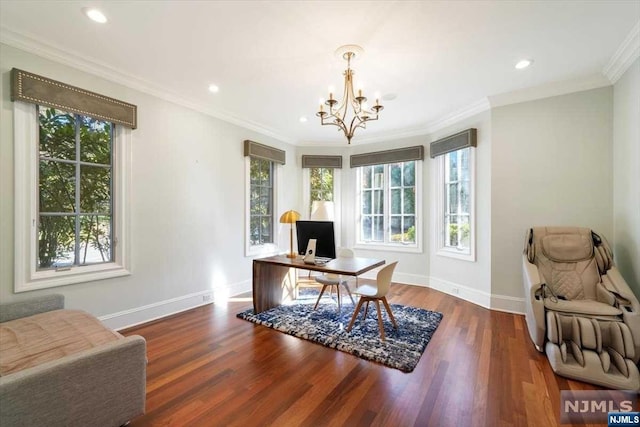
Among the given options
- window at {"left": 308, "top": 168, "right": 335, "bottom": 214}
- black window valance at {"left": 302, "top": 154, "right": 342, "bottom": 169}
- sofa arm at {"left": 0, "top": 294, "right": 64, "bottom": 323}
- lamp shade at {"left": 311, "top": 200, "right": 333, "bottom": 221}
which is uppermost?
black window valance at {"left": 302, "top": 154, "right": 342, "bottom": 169}

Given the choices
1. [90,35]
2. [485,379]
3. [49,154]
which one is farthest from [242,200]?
[485,379]

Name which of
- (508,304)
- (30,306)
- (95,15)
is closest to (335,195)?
(508,304)

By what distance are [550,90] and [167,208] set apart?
4974 mm

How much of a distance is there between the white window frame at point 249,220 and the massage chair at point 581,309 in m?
3.79

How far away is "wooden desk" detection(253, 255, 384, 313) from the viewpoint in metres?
3.05

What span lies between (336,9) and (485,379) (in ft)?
10.1

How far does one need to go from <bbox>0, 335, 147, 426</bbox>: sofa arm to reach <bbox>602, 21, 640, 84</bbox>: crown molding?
4.53 meters

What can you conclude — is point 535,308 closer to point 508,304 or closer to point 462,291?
point 508,304

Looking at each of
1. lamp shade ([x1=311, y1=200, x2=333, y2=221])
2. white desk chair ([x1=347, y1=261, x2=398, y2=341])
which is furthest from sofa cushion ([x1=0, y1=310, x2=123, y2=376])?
lamp shade ([x1=311, y1=200, x2=333, y2=221])

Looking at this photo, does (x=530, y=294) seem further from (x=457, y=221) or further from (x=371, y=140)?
(x=371, y=140)

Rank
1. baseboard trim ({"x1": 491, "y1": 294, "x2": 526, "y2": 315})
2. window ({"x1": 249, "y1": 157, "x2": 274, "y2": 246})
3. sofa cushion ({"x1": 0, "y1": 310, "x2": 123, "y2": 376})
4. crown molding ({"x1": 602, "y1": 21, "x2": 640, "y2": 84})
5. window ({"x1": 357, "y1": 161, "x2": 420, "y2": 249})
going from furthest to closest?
window ({"x1": 357, "y1": 161, "x2": 420, "y2": 249}), window ({"x1": 249, "y1": 157, "x2": 274, "y2": 246}), baseboard trim ({"x1": 491, "y1": 294, "x2": 526, "y2": 315}), crown molding ({"x1": 602, "y1": 21, "x2": 640, "y2": 84}), sofa cushion ({"x1": 0, "y1": 310, "x2": 123, "y2": 376})

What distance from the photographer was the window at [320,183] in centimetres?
584

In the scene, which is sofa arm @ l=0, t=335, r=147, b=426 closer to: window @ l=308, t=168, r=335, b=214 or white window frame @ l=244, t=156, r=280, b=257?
white window frame @ l=244, t=156, r=280, b=257

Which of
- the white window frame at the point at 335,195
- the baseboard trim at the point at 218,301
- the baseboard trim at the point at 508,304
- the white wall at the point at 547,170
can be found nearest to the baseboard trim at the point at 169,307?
the baseboard trim at the point at 218,301
